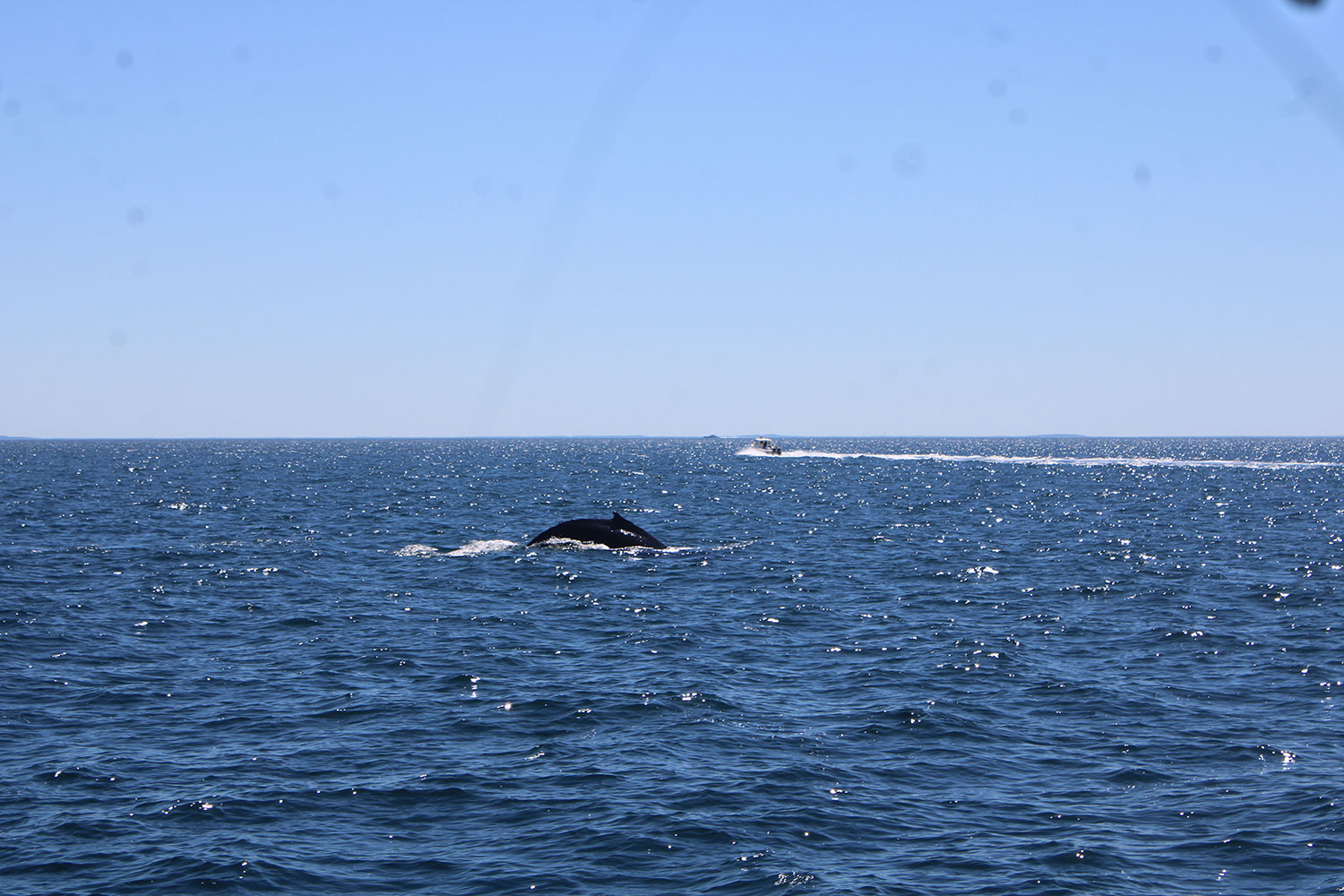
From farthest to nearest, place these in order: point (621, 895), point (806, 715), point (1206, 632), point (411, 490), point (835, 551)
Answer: point (411, 490) → point (835, 551) → point (1206, 632) → point (806, 715) → point (621, 895)

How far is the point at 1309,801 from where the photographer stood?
15109 millimetres

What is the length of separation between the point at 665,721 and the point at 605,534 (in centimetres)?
2605

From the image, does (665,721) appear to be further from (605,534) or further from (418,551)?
(418,551)

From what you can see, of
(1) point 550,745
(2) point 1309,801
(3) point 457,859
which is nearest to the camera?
(3) point 457,859

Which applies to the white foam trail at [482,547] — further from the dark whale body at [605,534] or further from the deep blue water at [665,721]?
the dark whale body at [605,534]

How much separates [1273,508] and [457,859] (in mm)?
72345

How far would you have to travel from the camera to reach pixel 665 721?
19438mm

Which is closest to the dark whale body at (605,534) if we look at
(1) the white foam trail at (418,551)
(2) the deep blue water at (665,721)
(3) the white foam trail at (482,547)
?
(3) the white foam trail at (482,547)

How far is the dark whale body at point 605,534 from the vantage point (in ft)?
147

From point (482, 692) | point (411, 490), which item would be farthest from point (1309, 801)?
point (411, 490)

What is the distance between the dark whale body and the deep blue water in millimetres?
1529

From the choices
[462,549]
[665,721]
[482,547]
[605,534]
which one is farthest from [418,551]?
[665,721]

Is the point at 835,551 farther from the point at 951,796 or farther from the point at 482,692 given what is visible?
the point at 951,796

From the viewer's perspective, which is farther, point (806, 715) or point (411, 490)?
point (411, 490)
